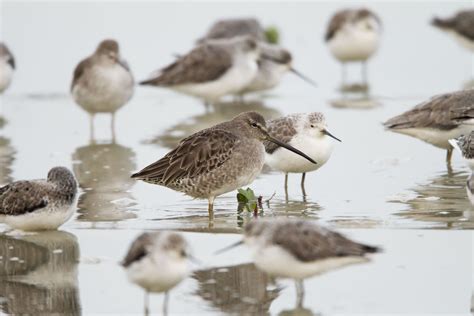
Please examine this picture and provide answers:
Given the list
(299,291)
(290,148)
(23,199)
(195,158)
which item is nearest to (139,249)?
(299,291)

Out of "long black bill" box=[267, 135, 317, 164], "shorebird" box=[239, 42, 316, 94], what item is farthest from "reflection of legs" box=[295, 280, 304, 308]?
"shorebird" box=[239, 42, 316, 94]

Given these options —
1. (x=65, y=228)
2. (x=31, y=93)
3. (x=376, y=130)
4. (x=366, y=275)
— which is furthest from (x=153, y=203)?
(x=31, y=93)

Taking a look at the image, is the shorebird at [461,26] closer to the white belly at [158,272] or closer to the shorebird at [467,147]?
the shorebird at [467,147]

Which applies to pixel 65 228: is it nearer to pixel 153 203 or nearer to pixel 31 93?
pixel 153 203

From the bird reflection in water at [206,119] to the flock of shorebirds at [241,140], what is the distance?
11.2 inches

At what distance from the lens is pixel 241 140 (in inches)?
412

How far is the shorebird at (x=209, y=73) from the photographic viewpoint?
56.4 feet

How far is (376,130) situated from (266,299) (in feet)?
24.8

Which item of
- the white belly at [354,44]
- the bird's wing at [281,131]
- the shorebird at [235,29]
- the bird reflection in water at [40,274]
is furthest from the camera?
the white belly at [354,44]

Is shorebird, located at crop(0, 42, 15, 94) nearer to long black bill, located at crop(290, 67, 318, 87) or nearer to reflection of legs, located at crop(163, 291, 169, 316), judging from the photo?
long black bill, located at crop(290, 67, 318, 87)

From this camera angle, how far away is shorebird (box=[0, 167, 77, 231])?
9.78m

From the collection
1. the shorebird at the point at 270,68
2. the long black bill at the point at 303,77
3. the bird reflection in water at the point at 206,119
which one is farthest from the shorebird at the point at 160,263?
the long black bill at the point at 303,77

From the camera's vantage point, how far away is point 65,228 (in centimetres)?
1026

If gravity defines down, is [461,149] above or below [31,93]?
below
